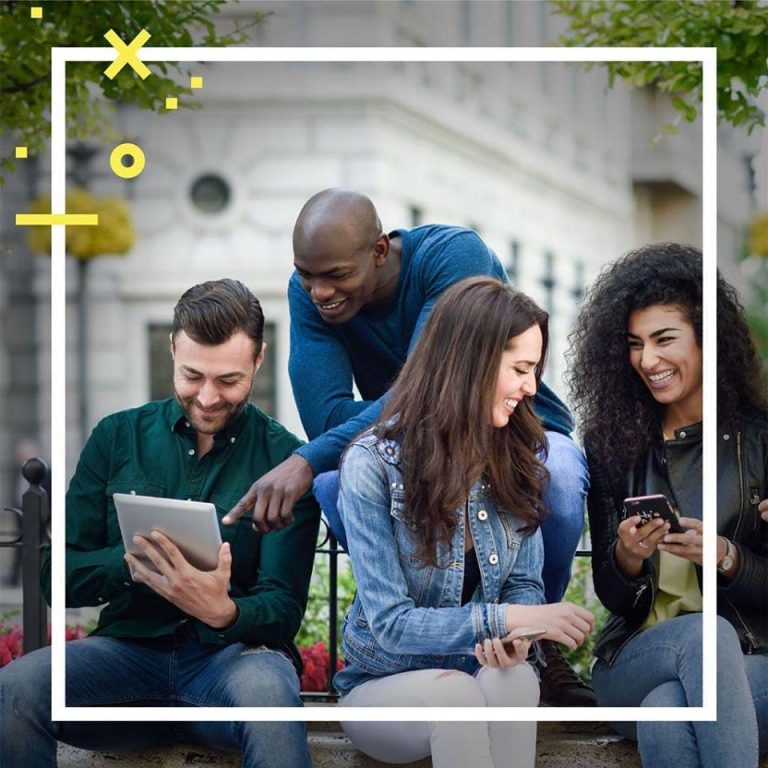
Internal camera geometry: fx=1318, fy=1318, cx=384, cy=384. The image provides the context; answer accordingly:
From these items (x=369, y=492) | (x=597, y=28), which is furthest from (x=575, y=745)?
(x=597, y=28)

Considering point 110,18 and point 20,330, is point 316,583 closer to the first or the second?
point 20,330

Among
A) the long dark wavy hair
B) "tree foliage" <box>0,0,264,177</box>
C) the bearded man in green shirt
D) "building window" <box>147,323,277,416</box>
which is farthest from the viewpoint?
"tree foliage" <box>0,0,264,177</box>

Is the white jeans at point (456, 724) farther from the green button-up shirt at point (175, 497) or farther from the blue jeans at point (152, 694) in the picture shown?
the green button-up shirt at point (175, 497)

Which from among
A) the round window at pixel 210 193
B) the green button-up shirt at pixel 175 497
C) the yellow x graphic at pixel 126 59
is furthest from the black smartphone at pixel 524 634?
the yellow x graphic at pixel 126 59

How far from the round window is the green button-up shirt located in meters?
0.53

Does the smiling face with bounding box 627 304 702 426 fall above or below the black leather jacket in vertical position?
above

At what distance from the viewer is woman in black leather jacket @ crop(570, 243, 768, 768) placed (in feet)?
10.8

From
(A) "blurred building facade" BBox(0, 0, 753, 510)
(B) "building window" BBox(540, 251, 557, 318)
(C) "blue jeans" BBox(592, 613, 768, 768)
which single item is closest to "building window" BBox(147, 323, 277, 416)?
(A) "blurred building facade" BBox(0, 0, 753, 510)

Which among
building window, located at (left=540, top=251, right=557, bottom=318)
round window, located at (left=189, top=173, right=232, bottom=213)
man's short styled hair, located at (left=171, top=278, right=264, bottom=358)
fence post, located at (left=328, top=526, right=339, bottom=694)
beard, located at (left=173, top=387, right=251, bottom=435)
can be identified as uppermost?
round window, located at (left=189, top=173, right=232, bottom=213)

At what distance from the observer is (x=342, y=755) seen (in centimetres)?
346

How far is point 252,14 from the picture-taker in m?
3.79

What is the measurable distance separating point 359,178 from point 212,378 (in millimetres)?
658

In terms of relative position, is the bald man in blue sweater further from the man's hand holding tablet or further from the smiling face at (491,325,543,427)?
the smiling face at (491,325,543,427)

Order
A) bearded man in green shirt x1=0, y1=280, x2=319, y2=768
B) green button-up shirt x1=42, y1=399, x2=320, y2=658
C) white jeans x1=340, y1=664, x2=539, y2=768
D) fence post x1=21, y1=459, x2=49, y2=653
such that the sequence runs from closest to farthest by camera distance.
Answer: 1. white jeans x1=340, y1=664, x2=539, y2=768
2. bearded man in green shirt x1=0, y1=280, x2=319, y2=768
3. green button-up shirt x1=42, y1=399, x2=320, y2=658
4. fence post x1=21, y1=459, x2=49, y2=653
